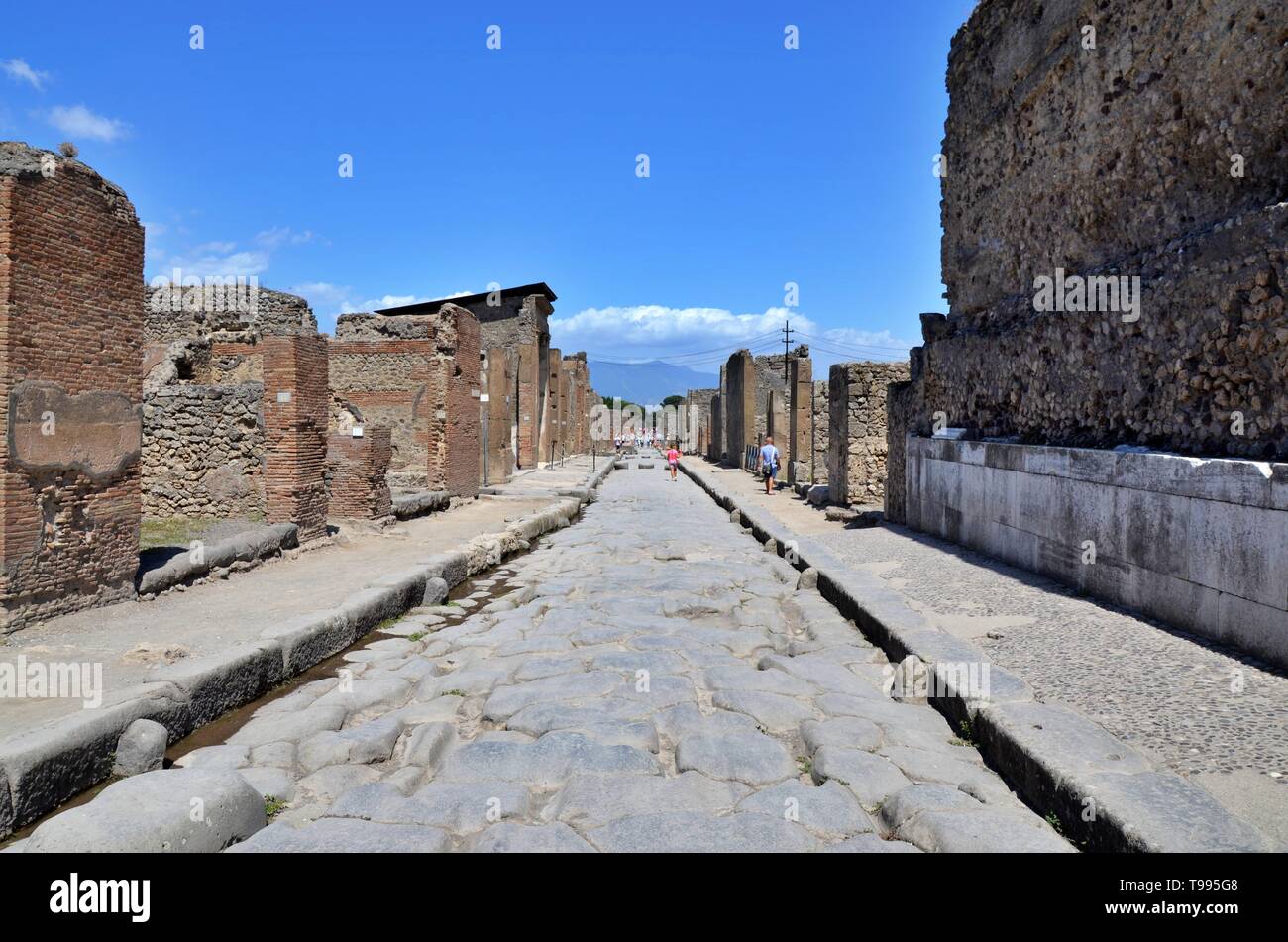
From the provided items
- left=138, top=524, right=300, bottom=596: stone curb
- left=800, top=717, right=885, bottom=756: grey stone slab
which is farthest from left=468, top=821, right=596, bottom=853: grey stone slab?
left=138, top=524, right=300, bottom=596: stone curb

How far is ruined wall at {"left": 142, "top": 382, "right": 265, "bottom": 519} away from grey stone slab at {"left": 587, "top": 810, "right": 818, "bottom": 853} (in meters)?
8.90

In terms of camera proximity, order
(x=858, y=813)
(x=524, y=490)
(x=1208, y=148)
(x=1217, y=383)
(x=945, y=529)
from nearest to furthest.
Result: 1. (x=858, y=813)
2. (x=1217, y=383)
3. (x=1208, y=148)
4. (x=945, y=529)
5. (x=524, y=490)

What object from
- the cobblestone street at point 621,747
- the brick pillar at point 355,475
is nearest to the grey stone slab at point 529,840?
the cobblestone street at point 621,747

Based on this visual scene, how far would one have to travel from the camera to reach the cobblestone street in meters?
2.68

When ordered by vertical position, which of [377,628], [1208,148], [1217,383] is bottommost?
[377,628]

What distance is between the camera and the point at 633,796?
9.68 feet

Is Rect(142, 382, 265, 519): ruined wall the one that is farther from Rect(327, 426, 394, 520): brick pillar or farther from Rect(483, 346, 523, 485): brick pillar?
Rect(483, 346, 523, 485): brick pillar

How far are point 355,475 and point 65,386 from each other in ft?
17.5

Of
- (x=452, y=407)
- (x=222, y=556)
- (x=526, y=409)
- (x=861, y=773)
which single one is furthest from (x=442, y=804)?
(x=526, y=409)

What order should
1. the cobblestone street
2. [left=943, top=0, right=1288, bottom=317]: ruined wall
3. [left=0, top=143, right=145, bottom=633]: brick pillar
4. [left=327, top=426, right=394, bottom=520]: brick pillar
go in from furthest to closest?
[left=327, top=426, right=394, bottom=520]: brick pillar, [left=0, top=143, right=145, bottom=633]: brick pillar, [left=943, top=0, right=1288, bottom=317]: ruined wall, the cobblestone street
